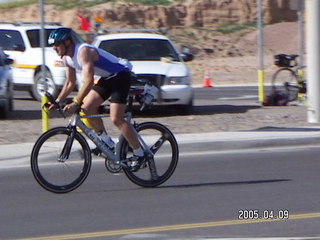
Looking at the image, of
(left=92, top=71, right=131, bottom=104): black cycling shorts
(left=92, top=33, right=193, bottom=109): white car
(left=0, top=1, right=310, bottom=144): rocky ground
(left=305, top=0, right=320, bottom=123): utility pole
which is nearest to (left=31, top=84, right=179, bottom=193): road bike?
(left=92, top=71, right=131, bottom=104): black cycling shorts

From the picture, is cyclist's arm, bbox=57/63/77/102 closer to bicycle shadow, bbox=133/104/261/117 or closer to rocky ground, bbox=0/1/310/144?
rocky ground, bbox=0/1/310/144

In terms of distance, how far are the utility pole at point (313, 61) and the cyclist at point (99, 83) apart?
20.7ft

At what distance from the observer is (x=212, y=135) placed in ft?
44.9

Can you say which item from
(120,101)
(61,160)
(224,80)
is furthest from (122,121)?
(224,80)

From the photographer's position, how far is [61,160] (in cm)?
924

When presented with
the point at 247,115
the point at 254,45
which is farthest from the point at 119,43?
the point at 254,45

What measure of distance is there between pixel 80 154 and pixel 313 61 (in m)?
7.01

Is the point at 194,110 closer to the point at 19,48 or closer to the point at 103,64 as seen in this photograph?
the point at 19,48

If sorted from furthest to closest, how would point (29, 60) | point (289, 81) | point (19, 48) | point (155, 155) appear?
point (19, 48) → point (29, 60) → point (289, 81) → point (155, 155)

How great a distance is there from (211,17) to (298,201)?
42.2 meters

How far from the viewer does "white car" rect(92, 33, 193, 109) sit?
16375mm

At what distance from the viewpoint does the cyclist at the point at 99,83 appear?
8.95 m

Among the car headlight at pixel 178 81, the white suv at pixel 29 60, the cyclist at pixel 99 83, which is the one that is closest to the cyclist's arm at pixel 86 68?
the cyclist at pixel 99 83

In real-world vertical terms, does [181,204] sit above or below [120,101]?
below
